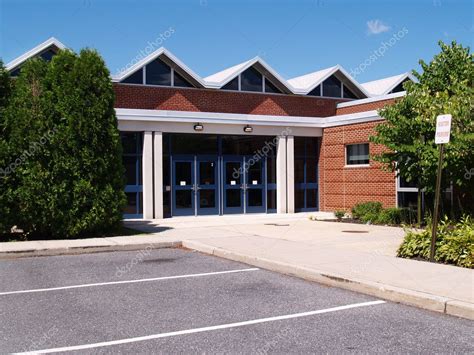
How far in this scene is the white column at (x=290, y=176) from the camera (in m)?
22.8

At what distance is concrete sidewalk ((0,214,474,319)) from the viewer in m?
7.18

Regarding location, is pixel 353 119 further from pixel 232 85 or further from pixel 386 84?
pixel 386 84

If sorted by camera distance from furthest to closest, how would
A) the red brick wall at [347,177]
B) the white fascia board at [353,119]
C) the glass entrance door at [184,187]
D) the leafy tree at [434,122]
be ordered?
the glass entrance door at [184,187] < the white fascia board at [353,119] < the red brick wall at [347,177] < the leafy tree at [434,122]

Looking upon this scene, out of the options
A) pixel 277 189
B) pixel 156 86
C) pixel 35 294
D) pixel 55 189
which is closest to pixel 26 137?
pixel 55 189

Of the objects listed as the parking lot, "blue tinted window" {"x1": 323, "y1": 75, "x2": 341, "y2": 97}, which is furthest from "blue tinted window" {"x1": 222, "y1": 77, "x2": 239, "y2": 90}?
the parking lot

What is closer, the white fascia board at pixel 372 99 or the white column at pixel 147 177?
the white column at pixel 147 177

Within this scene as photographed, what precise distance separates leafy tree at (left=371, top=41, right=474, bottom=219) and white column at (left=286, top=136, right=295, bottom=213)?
6.58 metres

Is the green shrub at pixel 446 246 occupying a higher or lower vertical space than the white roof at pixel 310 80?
lower

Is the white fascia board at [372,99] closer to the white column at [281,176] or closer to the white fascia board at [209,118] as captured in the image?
the white fascia board at [209,118]

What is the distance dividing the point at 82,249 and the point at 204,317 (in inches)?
257

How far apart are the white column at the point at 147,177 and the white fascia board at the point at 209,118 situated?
0.76m

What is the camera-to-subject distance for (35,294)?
7.63 metres

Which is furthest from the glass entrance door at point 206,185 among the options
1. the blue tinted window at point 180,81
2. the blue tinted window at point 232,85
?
the blue tinted window at point 232,85

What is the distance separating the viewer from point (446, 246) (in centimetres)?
925
